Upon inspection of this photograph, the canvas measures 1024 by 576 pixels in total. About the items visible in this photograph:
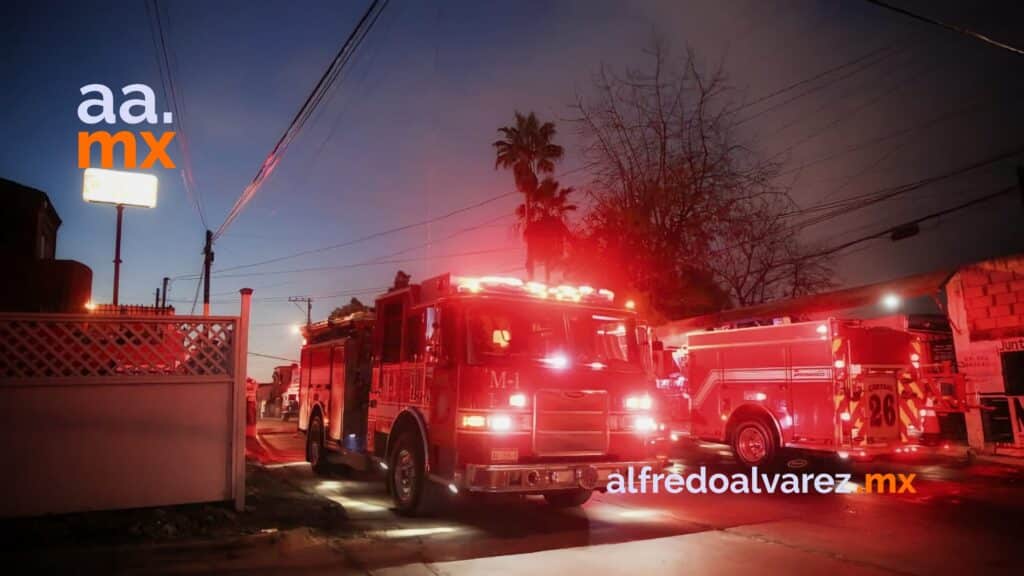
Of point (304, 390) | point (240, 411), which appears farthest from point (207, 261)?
point (240, 411)

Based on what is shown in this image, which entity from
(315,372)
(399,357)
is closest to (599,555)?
(399,357)

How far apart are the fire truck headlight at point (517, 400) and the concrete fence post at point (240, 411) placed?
312cm

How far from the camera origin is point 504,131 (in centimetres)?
3438

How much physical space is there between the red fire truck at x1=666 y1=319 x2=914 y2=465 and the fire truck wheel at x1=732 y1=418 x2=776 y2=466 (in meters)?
0.02

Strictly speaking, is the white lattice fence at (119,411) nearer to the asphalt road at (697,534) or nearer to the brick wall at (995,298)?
the asphalt road at (697,534)

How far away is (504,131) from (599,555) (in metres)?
29.5

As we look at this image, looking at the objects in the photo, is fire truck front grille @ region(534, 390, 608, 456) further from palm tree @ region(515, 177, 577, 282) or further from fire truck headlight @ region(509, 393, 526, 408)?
palm tree @ region(515, 177, 577, 282)

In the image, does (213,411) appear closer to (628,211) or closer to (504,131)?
(628,211)

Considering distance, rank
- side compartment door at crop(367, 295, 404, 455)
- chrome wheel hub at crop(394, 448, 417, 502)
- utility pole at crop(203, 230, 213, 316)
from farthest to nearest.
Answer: utility pole at crop(203, 230, 213, 316) → side compartment door at crop(367, 295, 404, 455) → chrome wheel hub at crop(394, 448, 417, 502)

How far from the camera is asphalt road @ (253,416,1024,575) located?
21.3ft

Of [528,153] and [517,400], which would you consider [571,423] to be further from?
[528,153]

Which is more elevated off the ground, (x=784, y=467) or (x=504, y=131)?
(x=504, y=131)

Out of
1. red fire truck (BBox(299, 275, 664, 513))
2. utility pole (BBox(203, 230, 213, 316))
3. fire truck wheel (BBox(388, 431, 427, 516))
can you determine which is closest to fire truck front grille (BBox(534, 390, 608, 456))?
red fire truck (BBox(299, 275, 664, 513))

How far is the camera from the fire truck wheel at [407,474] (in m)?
8.44
